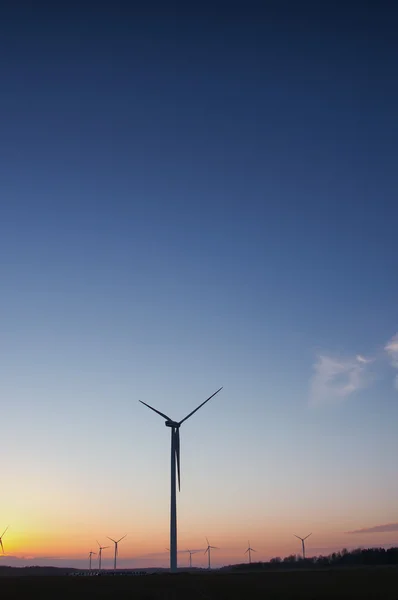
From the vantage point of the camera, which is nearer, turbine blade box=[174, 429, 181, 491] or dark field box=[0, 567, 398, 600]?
dark field box=[0, 567, 398, 600]

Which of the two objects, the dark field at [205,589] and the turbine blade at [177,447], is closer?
the dark field at [205,589]

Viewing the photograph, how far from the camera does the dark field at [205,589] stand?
3140 inches

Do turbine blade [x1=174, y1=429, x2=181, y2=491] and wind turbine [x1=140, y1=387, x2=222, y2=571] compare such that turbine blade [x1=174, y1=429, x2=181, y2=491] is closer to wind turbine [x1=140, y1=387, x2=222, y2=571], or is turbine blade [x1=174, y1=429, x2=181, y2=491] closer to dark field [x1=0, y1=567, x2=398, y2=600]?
wind turbine [x1=140, y1=387, x2=222, y2=571]

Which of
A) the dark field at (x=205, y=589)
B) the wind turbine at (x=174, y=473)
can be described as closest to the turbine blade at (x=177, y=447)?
the wind turbine at (x=174, y=473)

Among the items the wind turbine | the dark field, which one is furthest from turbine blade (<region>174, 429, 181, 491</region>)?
the dark field

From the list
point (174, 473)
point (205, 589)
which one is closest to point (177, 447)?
point (174, 473)

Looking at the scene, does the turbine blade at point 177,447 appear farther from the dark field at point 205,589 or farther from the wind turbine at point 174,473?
the dark field at point 205,589

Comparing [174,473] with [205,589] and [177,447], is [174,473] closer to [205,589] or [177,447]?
[177,447]

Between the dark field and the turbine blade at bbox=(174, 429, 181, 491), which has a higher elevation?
the turbine blade at bbox=(174, 429, 181, 491)

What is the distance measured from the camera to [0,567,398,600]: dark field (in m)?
79.8

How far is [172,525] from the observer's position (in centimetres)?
11119

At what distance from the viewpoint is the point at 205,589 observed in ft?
283

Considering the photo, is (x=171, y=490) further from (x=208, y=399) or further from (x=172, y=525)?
(x=208, y=399)

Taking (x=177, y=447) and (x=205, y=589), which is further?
(x=177, y=447)
